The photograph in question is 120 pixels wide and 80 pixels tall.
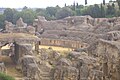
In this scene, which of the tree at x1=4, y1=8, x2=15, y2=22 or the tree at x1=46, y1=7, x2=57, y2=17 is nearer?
the tree at x1=4, y1=8, x2=15, y2=22

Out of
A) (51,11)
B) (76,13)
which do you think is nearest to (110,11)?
(76,13)

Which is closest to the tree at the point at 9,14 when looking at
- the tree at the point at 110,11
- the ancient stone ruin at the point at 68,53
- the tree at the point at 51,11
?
the tree at the point at 51,11

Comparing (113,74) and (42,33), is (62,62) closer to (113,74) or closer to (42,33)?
(113,74)

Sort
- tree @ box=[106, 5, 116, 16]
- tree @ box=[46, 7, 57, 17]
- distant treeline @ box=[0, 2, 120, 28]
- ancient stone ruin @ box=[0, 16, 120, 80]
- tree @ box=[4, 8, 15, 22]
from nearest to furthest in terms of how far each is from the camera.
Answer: ancient stone ruin @ box=[0, 16, 120, 80]
tree @ box=[106, 5, 116, 16]
distant treeline @ box=[0, 2, 120, 28]
tree @ box=[4, 8, 15, 22]
tree @ box=[46, 7, 57, 17]

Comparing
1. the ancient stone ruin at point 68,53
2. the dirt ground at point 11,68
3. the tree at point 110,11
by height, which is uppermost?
the tree at point 110,11

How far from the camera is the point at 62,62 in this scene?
30.8 metres

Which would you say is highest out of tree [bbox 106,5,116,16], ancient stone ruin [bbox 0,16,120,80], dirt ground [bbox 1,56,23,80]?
tree [bbox 106,5,116,16]

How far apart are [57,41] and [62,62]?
2641cm

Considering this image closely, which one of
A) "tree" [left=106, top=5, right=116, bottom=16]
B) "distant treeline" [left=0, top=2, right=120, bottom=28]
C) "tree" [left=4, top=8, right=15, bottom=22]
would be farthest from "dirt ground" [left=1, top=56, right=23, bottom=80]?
"tree" [left=4, top=8, right=15, bottom=22]

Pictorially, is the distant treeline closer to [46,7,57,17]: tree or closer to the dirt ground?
[46,7,57,17]: tree

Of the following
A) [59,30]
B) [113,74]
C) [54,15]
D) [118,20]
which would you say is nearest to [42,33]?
[59,30]

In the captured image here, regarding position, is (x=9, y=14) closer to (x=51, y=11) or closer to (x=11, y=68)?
(x=51, y=11)

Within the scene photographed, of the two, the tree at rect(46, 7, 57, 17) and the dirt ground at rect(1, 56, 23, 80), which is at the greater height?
the tree at rect(46, 7, 57, 17)

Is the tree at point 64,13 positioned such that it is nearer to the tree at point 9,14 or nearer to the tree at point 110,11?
the tree at point 9,14
